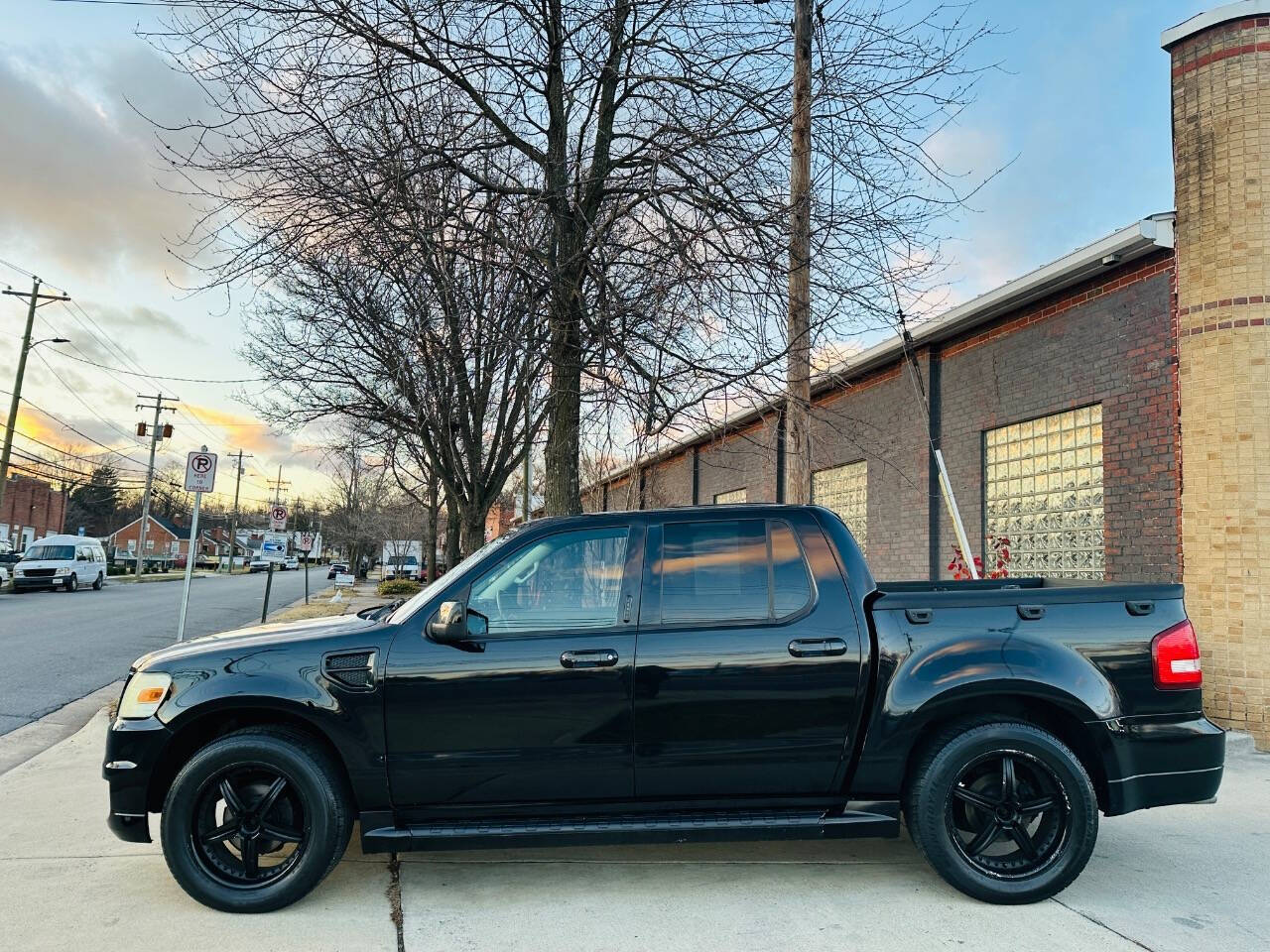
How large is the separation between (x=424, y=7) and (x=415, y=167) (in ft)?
4.41

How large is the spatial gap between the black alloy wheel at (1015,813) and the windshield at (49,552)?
117 ft

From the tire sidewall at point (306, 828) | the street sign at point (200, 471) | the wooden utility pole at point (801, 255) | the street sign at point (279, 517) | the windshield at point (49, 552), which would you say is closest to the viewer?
the tire sidewall at point (306, 828)

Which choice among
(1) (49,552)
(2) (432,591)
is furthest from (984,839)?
(1) (49,552)

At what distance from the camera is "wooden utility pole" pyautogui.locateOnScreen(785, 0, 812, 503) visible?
26.6 ft

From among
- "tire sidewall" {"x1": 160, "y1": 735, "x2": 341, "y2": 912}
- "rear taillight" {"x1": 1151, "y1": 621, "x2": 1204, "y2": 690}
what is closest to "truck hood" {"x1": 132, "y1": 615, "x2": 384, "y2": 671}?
"tire sidewall" {"x1": 160, "y1": 735, "x2": 341, "y2": 912}

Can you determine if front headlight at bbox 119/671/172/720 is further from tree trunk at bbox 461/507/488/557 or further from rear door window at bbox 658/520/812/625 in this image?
tree trunk at bbox 461/507/488/557

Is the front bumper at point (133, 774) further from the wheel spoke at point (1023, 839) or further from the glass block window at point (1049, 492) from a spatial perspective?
the glass block window at point (1049, 492)

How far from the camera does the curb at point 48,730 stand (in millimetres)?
7669

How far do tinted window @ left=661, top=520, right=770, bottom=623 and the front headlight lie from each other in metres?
2.38

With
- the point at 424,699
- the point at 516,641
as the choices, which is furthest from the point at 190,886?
the point at 516,641

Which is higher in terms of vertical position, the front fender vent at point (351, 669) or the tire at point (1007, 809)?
the front fender vent at point (351, 669)

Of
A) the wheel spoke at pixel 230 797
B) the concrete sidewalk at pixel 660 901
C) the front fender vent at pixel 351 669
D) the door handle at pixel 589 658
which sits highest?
the door handle at pixel 589 658

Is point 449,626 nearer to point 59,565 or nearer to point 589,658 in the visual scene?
point 589,658

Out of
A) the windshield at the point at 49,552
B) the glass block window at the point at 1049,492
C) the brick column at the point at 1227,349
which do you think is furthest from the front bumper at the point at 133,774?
the windshield at the point at 49,552
